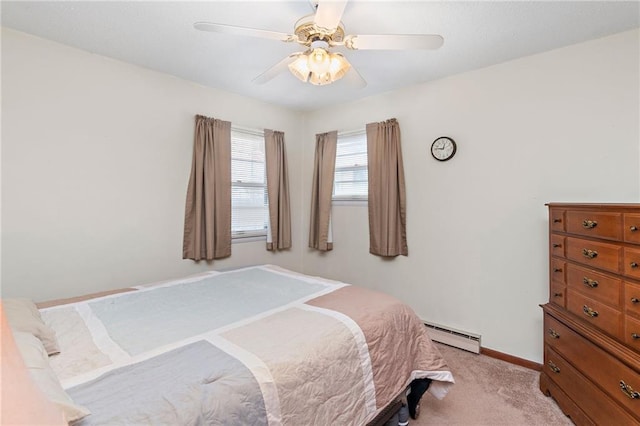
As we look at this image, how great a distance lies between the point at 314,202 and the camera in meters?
3.61

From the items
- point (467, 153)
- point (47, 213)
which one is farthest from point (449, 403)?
point (47, 213)

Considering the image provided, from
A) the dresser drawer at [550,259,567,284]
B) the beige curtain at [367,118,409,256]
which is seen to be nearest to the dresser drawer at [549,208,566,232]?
the dresser drawer at [550,259,567,284]

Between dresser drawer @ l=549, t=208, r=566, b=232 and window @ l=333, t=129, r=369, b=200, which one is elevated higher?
window @ l=333, t=129, r=369, b=200

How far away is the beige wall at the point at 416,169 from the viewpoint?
2039 mm

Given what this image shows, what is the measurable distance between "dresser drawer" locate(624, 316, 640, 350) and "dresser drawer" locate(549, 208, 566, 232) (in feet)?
2.00

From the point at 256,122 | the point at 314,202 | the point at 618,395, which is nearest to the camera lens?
the point at 618,395

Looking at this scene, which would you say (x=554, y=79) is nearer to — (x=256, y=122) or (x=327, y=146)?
(x=327, y=146)

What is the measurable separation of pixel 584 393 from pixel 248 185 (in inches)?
122

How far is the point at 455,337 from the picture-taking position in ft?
8.71

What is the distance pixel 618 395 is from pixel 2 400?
2.15 m

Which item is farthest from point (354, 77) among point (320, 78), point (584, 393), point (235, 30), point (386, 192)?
point (584, 393)

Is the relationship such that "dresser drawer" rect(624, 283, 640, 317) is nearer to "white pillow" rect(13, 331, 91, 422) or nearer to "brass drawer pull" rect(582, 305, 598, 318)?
"brass drawer pull" rect(582, 305, 598, 318)

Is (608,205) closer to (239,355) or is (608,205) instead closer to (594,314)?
(594,314)

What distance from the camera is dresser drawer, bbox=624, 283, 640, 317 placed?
1.37 m
